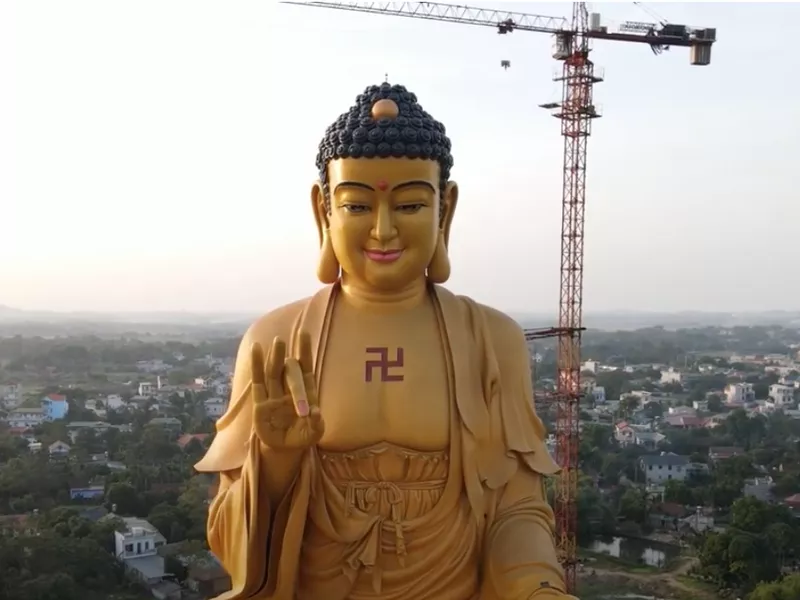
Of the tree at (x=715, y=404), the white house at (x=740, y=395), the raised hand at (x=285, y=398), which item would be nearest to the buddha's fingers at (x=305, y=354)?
the raised hand at (x=285, y=398)

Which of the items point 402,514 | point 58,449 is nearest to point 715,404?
point 58,449

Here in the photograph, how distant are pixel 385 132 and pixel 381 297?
26.2 inches

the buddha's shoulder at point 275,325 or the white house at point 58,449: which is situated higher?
the buddha's shoulder at point 275,325

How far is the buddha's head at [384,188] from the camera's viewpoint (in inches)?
145

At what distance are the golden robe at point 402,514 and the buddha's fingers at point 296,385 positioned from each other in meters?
0.39

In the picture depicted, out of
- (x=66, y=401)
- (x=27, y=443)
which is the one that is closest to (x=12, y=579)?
(x=27, y=443)

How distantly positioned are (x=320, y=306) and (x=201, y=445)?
24.5 meters

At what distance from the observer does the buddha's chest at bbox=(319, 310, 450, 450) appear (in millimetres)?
3666

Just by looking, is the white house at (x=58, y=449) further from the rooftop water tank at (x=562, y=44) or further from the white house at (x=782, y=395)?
the white house at (x=782, y=395)

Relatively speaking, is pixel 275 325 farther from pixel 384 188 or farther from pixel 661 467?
pixel 661 467

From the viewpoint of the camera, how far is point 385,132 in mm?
3676

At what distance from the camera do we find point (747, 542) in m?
20.3

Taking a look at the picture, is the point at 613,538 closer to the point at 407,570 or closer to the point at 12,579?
the point at 12,579

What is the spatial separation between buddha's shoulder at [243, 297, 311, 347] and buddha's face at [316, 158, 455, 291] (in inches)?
14.2
